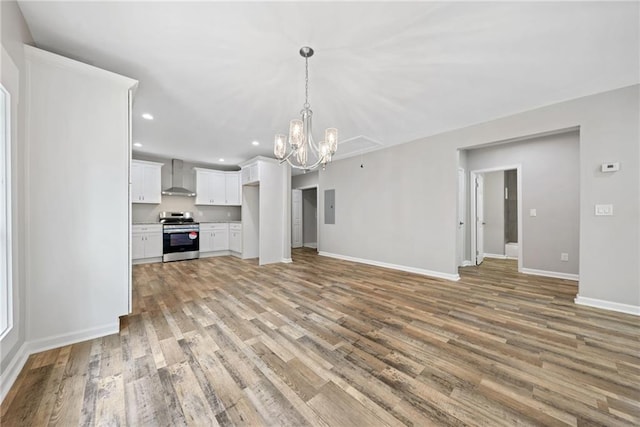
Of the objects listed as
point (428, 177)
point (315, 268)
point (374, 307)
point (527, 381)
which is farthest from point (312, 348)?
point (428, 177)

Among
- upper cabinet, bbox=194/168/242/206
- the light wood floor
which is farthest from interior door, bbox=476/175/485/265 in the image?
upper cabinet, bbox=194/168/242/206

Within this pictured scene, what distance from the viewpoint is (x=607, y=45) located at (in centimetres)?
204

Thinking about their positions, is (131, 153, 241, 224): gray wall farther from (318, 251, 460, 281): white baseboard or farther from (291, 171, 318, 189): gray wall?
(318, 251, 460, 281): white baseboard

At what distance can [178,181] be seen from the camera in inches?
244

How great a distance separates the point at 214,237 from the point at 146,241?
4.82 ft

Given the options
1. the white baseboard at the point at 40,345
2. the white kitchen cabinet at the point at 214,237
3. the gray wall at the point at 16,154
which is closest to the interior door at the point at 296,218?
the white kitchen cabinet at the point at 214,237

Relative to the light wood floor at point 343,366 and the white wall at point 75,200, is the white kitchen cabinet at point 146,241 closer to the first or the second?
the light wood floor at point 343,366

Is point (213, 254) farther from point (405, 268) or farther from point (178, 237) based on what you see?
point (405, 268)

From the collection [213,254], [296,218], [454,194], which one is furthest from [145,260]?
[454,194]

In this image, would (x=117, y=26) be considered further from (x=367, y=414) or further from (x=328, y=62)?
(x=367, y=414)

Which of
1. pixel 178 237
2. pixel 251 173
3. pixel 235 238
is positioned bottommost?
pixel 235 238

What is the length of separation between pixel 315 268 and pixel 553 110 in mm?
4439

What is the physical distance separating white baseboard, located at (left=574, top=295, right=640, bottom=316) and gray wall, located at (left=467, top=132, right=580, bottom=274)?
1563 mm

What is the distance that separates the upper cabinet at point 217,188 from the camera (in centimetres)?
626
